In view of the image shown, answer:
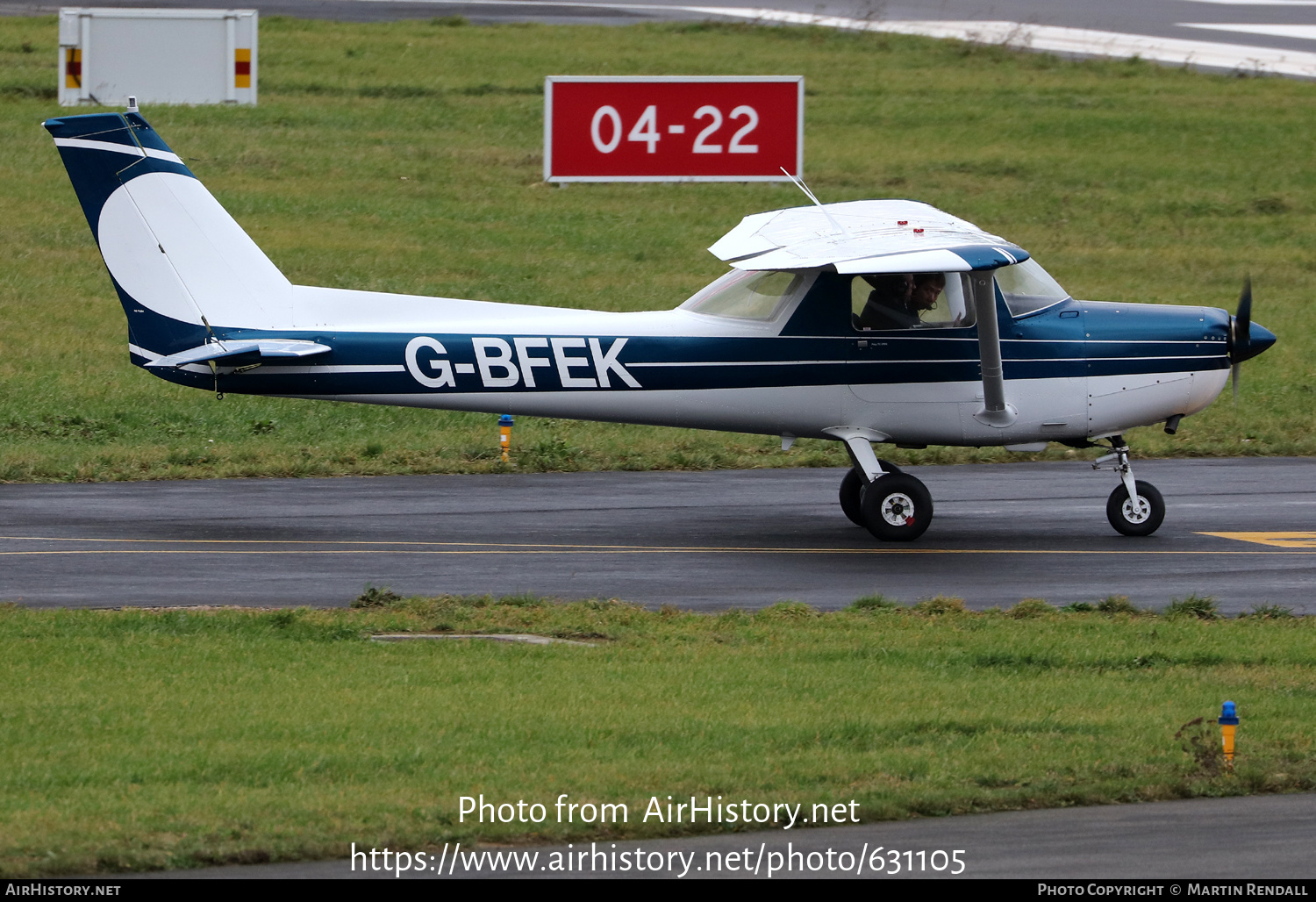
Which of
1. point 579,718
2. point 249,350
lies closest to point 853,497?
point 249,350

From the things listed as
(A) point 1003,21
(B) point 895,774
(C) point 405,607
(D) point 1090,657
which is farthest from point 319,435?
(A) point 1003,21

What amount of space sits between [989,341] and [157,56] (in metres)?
22.4

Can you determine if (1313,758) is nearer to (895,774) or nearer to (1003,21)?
(895,774)

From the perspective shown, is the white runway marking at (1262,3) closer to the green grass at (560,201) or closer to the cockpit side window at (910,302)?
the green grass at (560,201)

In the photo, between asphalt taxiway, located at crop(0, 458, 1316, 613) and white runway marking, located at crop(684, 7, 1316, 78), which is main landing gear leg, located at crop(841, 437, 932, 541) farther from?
white runway marking, located at crop(684, 7, 1316, 78)

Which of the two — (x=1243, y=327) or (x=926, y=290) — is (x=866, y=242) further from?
(x=1243, y=327)

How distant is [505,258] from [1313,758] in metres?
20.5

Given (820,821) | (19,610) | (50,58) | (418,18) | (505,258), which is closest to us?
(820,821)

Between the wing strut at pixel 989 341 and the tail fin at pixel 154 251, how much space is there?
226 inches

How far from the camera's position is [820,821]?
25.9ft

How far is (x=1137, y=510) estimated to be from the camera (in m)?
15.2

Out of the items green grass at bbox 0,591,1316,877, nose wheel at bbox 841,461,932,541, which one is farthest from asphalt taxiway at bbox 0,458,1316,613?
green grass at bbox 0,591,1316,877

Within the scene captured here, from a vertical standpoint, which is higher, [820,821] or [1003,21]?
[1003,21]

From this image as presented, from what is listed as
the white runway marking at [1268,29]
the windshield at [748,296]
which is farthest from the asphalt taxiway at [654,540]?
the white runway marking at [1268,29]
